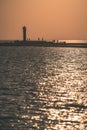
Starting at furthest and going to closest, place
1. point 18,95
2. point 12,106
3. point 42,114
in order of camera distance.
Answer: point 18,95 < point 12,106 < point 42,114

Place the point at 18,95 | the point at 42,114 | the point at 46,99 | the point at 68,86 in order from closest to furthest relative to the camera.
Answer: the point at 42,114 → the point at 46,99 → the point at 18,95 → the point at 68,86

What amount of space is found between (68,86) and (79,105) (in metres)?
16.9

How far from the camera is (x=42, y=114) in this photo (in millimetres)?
38875

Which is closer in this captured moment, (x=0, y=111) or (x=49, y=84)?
(x=0, y=111)

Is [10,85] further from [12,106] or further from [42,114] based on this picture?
[42,114]

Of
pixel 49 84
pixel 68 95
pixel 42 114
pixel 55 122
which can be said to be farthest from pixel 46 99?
pixel 49 84

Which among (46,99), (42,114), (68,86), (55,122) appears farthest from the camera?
(68,86)

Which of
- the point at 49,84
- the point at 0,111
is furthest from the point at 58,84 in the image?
the point at 0,111

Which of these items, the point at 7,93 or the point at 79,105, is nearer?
the point at 79,105

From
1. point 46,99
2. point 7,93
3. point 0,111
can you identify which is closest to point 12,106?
point 0,111

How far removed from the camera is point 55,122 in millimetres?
35906

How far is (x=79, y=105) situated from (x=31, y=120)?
830 centimetres

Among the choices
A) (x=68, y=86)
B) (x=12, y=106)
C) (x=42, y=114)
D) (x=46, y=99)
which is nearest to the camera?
(x=42, y=114)

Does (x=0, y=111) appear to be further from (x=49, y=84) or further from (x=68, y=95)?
(x=49, y=84)
